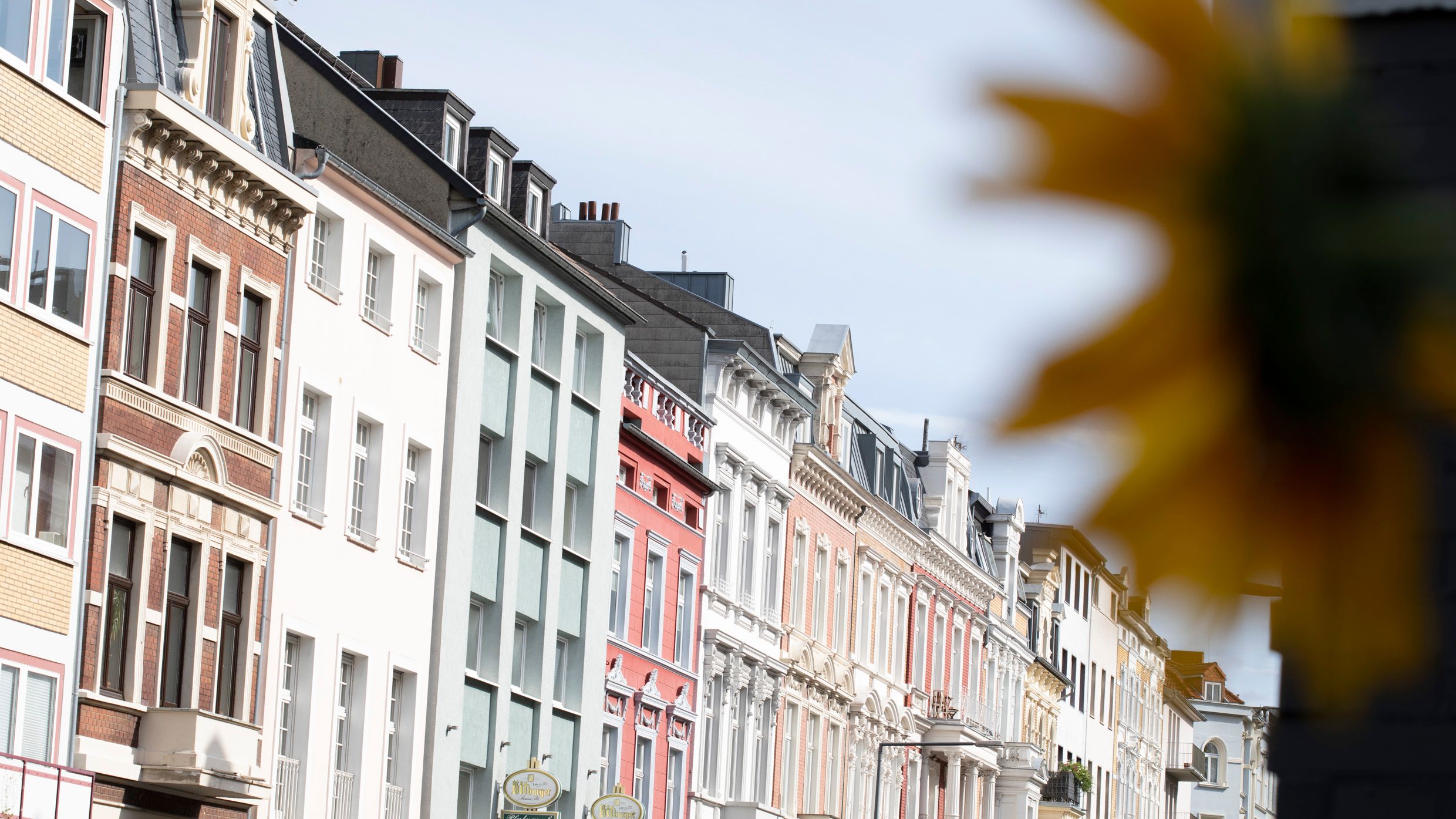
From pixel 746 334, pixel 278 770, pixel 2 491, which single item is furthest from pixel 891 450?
pixel 2 491

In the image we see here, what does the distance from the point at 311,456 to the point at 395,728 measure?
175 inches

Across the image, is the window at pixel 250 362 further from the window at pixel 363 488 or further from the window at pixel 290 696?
the window at pixel 290 696

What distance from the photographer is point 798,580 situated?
157ft

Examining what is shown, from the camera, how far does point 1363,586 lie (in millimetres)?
896

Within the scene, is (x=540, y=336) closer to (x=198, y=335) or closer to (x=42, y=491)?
(x=198, y=335)

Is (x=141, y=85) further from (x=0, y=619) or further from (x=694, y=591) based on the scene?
(x=694, y=591)

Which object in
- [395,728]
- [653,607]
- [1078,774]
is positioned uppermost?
[653,607]

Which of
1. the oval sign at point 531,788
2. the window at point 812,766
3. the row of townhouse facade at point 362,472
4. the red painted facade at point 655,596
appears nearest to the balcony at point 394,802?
the row of townhouse facade at point 362,472

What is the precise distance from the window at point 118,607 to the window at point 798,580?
24346mm

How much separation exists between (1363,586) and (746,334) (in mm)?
48605

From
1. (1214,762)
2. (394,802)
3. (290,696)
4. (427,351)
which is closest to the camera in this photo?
(290,696)

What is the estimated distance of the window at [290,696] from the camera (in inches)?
1086

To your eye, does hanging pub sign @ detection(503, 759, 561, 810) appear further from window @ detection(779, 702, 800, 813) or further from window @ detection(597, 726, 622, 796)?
window @ detection(779, 702, 800, 813)

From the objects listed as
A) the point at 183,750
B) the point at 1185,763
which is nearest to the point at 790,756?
the point at 183,750
